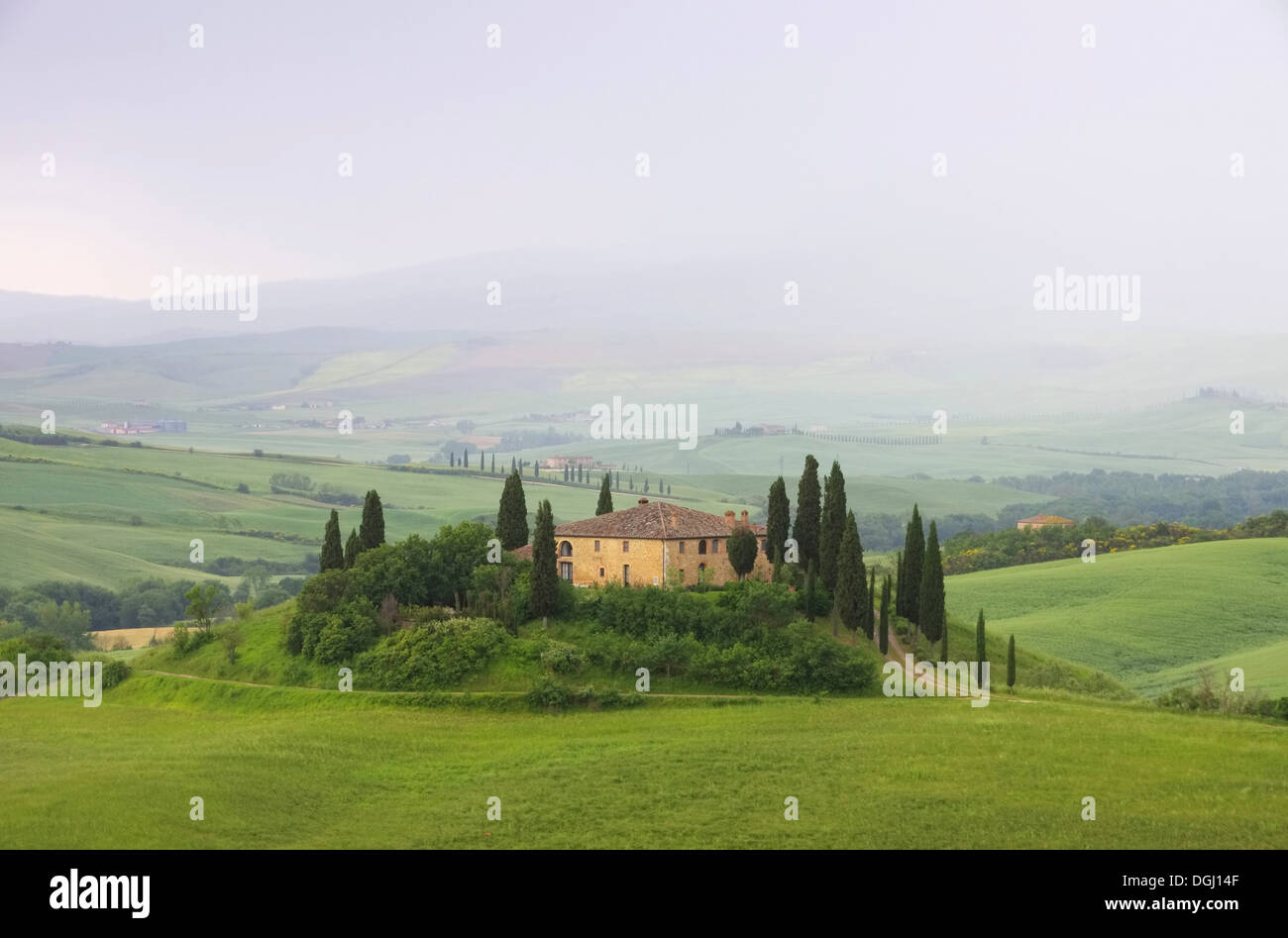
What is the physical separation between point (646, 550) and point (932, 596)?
1254 centimetres

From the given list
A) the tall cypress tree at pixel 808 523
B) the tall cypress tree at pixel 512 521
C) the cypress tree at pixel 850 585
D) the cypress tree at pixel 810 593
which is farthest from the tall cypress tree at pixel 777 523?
the tall cypress tree at pixel 512 521

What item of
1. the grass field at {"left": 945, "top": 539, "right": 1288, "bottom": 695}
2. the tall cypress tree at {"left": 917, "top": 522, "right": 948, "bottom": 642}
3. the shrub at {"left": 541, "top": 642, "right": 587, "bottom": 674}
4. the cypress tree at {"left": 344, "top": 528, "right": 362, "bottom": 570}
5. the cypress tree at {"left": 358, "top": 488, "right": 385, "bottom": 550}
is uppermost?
the cypress tree at {"left": 358, "top": 488, "right": 385, "bottom": 550}

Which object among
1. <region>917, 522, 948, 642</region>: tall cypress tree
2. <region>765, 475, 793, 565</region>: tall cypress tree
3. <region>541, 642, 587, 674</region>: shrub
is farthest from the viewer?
<region>765, 475, 793, 565</region>: tall cypress tree

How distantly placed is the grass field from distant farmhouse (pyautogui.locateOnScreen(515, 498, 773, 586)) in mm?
21581

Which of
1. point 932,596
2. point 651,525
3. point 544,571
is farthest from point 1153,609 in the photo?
point 544,571

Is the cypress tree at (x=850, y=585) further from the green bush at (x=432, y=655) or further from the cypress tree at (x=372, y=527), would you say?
the cypress tree at (x=372, y=527)

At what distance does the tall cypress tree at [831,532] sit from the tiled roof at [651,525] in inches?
182

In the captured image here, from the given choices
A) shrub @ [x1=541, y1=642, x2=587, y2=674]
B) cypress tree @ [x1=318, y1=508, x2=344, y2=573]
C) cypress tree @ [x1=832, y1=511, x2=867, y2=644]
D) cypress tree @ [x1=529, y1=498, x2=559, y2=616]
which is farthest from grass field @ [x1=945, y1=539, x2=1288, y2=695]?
Result: cypress tree @ [x1=318, y1=508, x2=344, y2=573]

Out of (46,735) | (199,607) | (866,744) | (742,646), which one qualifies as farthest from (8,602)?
(866,744)

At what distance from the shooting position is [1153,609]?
96000mm

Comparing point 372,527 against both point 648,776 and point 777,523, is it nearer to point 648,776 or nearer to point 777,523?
point 777,523

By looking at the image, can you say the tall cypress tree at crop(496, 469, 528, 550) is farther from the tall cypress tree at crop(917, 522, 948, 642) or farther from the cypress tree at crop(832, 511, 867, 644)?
the tall cypress tree at crop(917, 522, 948, 642)

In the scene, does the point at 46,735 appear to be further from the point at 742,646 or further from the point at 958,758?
the point at 958,758

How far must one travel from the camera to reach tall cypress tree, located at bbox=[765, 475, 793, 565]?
6248 centimetres
